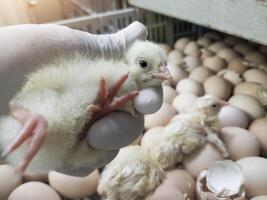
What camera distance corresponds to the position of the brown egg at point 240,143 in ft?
3.14

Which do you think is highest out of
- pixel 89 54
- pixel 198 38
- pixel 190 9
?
pixel 89 54

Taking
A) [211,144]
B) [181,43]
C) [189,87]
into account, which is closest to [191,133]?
[211,144]

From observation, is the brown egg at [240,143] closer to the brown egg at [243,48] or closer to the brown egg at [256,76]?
the brown egg at [256,76]

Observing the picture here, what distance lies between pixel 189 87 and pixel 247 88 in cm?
21

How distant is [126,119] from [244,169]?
19.5 inches

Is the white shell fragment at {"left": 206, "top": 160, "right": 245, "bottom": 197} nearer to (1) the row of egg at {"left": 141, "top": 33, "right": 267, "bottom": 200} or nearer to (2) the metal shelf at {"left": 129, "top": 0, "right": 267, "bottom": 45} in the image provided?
(1) the row of egg at {"left": 141, "top": 33, "right": 267, "bottom": 200}

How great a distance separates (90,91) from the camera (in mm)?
487

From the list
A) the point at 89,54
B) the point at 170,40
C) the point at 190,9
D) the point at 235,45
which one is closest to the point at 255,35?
the point at 190,9

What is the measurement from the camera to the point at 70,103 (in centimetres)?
47

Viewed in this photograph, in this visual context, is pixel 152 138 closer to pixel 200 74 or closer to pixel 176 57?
pixel 200 74

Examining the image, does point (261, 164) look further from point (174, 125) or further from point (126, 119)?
point (126, 119)

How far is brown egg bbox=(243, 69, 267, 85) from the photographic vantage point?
1242mm

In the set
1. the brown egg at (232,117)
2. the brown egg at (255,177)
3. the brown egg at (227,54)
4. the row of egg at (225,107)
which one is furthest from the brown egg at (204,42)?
the brown egg at (255,177)

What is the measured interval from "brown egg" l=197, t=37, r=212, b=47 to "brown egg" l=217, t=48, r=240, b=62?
0.11 metres
